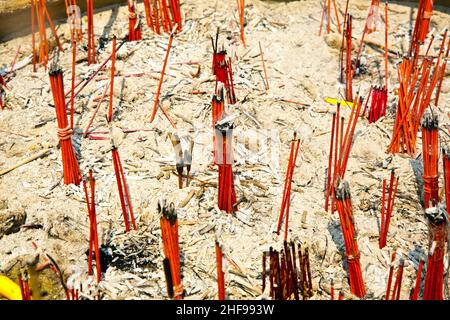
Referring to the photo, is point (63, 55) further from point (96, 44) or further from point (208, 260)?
point (208, 260)

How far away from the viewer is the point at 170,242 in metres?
2.09

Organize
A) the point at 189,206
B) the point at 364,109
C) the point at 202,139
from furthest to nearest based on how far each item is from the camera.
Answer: the point at 364,109 < the point at 202,139 < the point at 189,206

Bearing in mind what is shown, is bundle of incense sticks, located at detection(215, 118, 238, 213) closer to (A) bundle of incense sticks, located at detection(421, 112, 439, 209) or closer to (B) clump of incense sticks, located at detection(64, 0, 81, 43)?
(A) bundle of incense sticks, located at detection(421, 112, 439, 209)

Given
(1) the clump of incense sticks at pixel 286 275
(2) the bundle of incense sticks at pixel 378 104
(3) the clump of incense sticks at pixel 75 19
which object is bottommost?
(1) the clump of incense sticks at pixel 286 275

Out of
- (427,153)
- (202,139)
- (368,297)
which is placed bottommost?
(368,297)

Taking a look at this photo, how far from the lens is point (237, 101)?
3.39 metres

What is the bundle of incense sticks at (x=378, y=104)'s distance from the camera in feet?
10.5

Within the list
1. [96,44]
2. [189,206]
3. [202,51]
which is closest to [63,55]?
[96,44]

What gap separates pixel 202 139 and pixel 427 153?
117 centimetres

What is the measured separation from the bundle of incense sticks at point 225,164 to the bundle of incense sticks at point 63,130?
719 mm

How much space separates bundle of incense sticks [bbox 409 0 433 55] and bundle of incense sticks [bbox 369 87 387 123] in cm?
39

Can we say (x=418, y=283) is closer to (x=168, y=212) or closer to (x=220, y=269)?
(x=220, y=269)

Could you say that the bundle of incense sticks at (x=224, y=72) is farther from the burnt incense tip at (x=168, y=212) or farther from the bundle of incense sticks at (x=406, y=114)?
the burnt incense tip at (x=168, y=212)

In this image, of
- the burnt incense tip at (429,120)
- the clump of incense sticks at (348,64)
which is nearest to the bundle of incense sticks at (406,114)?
the clump of incense sticks at (348,64)
